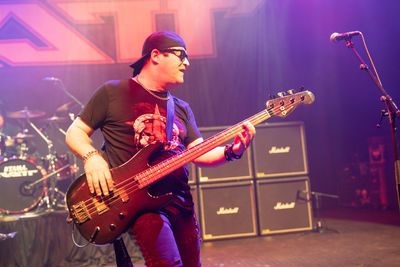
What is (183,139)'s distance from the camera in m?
2.65

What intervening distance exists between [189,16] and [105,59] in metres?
1.81

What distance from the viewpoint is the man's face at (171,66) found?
8.32 feet

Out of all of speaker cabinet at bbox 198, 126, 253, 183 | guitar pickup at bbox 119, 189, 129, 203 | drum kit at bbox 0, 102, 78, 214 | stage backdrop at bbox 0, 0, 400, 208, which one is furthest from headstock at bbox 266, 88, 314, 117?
stage backdrop at bbox 0, 0, 400, 208

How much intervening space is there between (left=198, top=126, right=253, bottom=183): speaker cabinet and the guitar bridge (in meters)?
4.55

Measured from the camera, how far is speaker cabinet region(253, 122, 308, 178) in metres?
6.86

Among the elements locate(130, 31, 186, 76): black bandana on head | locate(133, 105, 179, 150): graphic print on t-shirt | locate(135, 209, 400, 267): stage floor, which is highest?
locate(130, 31, 186, 76): black bandana on head

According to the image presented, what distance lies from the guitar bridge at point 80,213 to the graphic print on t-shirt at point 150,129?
47cm

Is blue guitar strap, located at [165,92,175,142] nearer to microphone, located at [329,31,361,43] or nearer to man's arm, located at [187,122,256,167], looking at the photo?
man's arm, located at [187,122,256,167]

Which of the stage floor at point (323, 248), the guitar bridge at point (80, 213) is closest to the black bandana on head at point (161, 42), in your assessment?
the guitar bridge at point (80, 213)

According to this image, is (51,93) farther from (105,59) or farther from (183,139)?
(183,139)

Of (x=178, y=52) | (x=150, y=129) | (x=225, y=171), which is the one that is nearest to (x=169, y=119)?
(x=150, y=129)

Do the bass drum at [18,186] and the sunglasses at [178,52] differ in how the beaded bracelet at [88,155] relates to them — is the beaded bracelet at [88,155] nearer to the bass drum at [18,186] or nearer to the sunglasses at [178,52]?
the sunglasses at [178,52]

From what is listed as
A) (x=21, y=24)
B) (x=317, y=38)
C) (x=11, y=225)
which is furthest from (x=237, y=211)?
(x=21, y=24)

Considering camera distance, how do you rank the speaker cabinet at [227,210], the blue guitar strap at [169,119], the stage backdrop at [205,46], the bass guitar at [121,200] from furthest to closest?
the stage backdrop at [205,46] < the speaker cabinet at [227,210] < the blue guitar strap at [169,119] < the bass guitar at [121,200]
